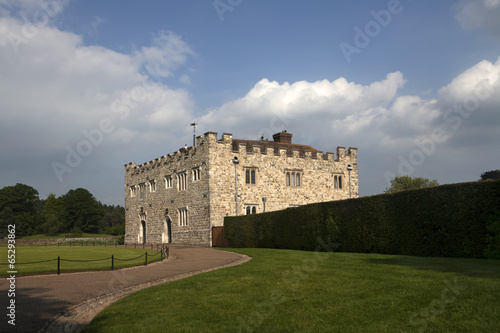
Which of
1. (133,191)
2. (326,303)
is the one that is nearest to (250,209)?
(133,191)

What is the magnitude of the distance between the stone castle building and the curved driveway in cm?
1927

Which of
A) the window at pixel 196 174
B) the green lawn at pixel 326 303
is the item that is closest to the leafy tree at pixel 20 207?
the window at pixel 196 174

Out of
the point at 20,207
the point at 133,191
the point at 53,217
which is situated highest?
the point at 133,191

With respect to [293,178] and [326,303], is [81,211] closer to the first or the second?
[293,178]

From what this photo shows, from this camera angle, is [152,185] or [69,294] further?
[152,185]

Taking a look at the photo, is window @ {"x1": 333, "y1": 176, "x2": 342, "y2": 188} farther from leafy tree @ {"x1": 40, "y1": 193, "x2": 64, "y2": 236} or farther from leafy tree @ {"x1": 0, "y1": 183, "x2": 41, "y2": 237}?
leafy tree @ {"x1": 0, "y1": 183, "x2": 41, "y2": 237}

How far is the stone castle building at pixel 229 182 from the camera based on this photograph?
36406mm

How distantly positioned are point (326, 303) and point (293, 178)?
31.3 meters

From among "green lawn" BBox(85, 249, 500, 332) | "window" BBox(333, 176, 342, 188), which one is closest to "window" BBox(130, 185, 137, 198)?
"window" BBox(333, 176, 342, 188)

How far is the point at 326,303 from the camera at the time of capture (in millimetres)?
8828

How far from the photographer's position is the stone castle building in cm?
3641

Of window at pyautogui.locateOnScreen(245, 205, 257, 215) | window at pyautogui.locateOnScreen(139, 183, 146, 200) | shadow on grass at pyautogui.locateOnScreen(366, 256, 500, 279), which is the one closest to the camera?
shadow on grass at pyautogui.locateOnScreen(366, 256, 500, 279)

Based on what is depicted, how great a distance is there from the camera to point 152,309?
9.06 meters

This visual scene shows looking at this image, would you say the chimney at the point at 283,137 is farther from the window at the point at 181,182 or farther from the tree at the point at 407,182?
the tree at the point at 407,182
